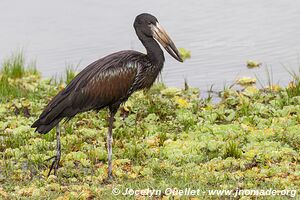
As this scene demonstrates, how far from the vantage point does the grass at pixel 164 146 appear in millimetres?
8875

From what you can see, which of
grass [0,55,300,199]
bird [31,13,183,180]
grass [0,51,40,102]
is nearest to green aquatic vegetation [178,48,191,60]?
grass [0,55,300,199]

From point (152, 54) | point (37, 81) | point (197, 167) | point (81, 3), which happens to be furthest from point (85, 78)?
point (81, 3)

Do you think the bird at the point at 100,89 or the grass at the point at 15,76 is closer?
the bird at the point at 100,89

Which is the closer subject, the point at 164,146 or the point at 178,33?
the point at 164,146

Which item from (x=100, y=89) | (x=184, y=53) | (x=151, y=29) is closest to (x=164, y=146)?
(x=100, y=89)

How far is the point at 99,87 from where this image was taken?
9.72 meters

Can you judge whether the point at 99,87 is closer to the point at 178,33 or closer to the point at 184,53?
the point at 184,53

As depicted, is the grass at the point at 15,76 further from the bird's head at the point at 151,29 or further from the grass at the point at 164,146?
the bird's head at the point at 151,29

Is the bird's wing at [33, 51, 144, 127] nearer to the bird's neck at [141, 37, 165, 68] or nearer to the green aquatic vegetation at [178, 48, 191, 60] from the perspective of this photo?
the bird's neck at [141, 37, 165, 68]

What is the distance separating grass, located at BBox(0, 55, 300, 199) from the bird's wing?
63 centimetres

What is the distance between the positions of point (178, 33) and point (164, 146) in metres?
6.25

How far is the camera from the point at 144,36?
10.3 metres

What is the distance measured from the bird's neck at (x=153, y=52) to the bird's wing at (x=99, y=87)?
353mm

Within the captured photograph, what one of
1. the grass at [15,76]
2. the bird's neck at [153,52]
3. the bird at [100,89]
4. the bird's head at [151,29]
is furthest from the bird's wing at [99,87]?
the grass at [15,76]
